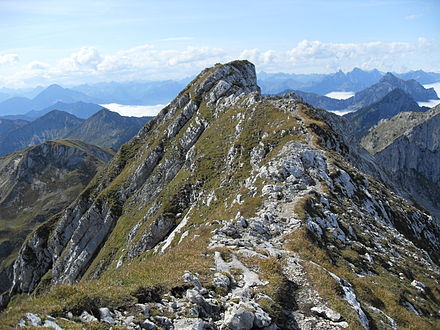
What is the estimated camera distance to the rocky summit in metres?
15.4

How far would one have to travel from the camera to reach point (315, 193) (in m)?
38.7

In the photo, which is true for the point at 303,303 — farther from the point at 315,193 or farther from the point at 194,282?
the point at 315,193

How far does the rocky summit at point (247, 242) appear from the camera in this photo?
15.4 metres

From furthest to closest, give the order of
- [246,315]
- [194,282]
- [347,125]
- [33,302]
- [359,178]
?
[347,125], [359,178], [194,282], [246,315], [33,302]

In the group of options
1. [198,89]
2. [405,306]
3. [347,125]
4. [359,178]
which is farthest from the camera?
[347,125]

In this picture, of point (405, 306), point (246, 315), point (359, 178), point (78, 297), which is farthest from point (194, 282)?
point (359, 178)

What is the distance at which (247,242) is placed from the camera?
27000mm

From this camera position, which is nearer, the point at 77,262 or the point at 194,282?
the point at 194,282

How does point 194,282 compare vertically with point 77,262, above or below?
above

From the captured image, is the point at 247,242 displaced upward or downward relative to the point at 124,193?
upward

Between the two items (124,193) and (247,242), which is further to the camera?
(124,193)

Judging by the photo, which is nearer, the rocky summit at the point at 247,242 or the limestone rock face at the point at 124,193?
the rocky summit at the point at 247,242

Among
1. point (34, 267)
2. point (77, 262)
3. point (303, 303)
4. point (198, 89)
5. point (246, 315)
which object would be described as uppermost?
point (198, 89)

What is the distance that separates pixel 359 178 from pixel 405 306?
96.6 ft
